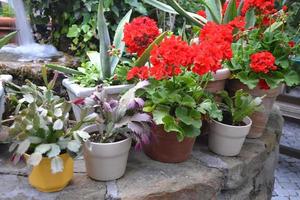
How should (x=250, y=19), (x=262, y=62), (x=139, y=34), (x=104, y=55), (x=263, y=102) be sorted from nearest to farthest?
(x=139, y=34), (x=262, y=62), (x=104, y=55), (x=263, y=102), (x=250, y=19)

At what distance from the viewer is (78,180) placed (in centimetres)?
140

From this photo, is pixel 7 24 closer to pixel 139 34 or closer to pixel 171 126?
pixel 139 34

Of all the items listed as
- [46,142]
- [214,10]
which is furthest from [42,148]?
[214,10]

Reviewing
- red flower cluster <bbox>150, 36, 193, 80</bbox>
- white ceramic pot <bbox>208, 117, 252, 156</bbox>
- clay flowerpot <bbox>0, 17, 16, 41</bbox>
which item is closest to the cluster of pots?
white ceramic pot <bbox>208, 117, 252, 156</bbox>

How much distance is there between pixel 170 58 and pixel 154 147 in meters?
0.46

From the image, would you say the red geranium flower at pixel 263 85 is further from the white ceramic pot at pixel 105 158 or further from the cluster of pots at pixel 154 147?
the white ceramic pot at pixel 105 158

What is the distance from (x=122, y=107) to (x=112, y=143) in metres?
0.14

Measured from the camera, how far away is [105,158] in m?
1.33

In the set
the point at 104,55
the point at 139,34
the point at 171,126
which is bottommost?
the point at 171,126

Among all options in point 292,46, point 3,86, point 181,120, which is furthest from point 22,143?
point 292,46

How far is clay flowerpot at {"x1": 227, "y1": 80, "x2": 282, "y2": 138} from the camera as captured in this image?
183 cm

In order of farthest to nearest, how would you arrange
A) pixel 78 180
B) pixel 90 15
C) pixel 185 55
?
pixel 90 15 < pixel 78 180 < pixel 185 55

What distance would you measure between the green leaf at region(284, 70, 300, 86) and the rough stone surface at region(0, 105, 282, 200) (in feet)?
1.22

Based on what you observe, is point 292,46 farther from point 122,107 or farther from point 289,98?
point 289,98
